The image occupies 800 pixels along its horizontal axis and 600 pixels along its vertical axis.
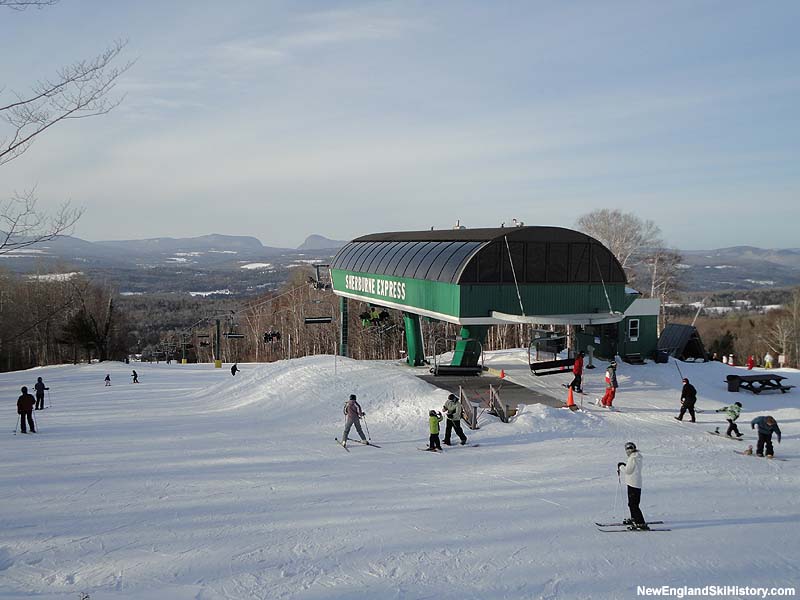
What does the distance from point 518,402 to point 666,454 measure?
5.35 metres

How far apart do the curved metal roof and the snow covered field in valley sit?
17.4ft

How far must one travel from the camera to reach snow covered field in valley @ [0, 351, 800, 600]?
8258 millimetres

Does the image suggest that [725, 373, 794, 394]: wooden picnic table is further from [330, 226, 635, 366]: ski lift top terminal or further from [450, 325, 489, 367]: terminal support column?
[450, 325, 489, 367]: terminal support column

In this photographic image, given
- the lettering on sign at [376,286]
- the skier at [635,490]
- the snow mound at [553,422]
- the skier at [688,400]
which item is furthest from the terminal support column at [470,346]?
the skier at [635,490]

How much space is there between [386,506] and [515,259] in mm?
14400

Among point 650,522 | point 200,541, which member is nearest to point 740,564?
point 650,522

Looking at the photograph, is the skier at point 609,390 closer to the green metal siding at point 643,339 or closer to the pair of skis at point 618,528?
the green metal siding at point 643,339

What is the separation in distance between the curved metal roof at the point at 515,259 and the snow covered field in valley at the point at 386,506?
5.32m

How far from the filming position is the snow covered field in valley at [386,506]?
8.26 meters

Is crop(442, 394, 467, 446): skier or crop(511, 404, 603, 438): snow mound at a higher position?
crop(442, 394, 467, 446): skier

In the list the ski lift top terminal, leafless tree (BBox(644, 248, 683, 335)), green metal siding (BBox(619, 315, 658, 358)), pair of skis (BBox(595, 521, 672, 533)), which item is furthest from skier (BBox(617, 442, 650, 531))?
leafless tree (BBox(644, 248, 683, 335))

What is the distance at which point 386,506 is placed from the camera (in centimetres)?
1109

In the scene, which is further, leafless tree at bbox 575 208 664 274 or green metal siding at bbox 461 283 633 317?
leafless tree at bbox 575 208 664 274

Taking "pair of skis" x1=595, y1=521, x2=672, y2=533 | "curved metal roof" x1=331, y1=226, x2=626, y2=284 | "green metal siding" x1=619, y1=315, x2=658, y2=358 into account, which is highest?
"curved metal roof" x1=331, y1=226, x2=626, y2=284
